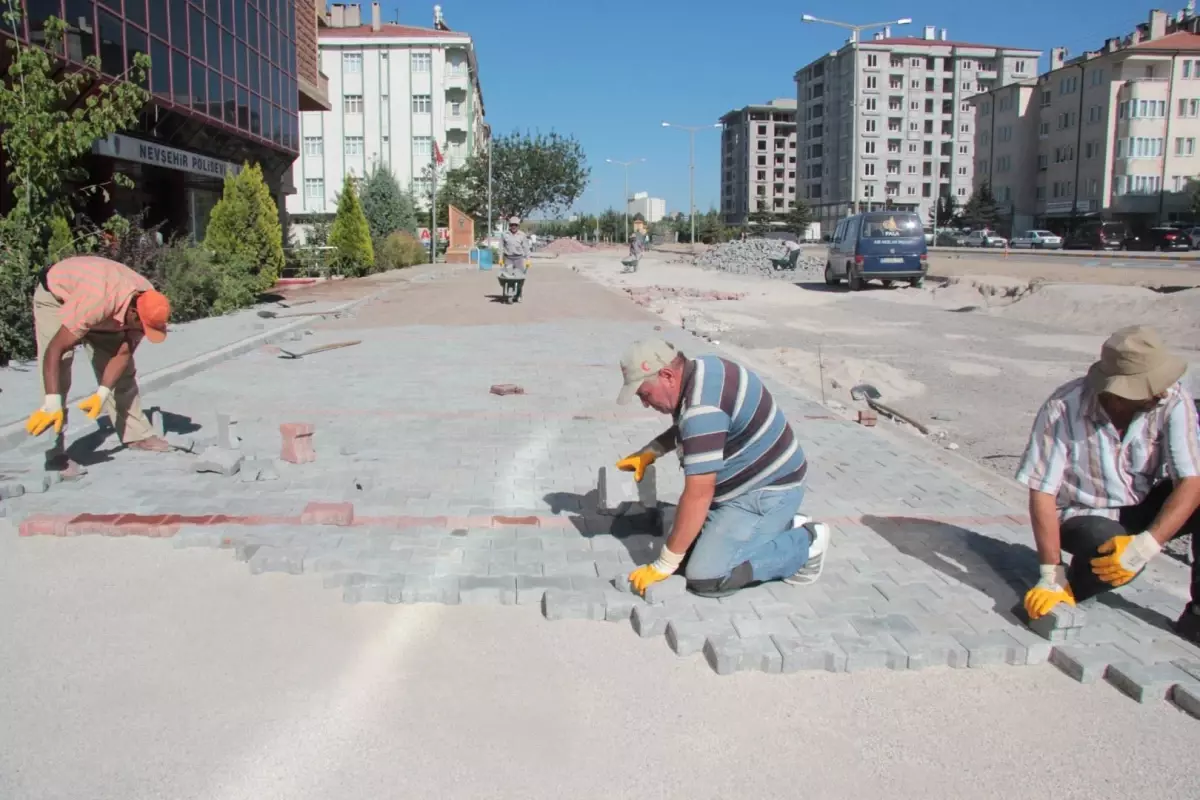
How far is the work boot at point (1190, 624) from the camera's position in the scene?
4020 millimetres

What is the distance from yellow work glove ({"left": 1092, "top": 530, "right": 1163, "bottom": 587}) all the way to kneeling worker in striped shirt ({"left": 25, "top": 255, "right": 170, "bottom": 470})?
17.7 feet

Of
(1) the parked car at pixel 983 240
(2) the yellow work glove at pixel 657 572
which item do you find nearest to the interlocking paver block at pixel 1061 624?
(2) the yellow work glove at pixel 657 572

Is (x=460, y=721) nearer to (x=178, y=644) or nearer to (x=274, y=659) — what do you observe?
(x=274, y=659)

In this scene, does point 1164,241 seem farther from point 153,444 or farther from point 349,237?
point 153,444

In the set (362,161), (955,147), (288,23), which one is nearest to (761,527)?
(288,23)

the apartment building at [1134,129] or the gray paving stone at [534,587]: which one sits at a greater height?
the apartment building at [1134,129]

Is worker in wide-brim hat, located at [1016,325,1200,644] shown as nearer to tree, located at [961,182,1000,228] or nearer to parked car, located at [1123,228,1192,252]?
parked car, located at [1123,228,1192,252]

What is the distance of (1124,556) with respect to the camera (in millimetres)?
3955

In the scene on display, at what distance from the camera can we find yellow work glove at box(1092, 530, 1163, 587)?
396cm

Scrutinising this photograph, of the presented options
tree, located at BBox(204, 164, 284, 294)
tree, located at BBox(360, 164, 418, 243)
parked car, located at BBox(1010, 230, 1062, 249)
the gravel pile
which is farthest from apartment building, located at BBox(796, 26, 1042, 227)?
tree, located at BBox(204, 164, 284, 294)

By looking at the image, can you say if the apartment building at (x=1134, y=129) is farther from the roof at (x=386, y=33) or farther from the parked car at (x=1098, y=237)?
the roof at (x=386, y=33)

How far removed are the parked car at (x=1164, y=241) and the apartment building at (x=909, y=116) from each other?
53.1 metres

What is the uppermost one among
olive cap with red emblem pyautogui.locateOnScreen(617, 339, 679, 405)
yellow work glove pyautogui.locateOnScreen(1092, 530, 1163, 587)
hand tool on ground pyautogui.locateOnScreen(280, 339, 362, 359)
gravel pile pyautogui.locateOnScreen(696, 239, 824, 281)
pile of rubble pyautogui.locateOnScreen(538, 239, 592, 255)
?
pile of rubble pyautogui.locateOnScreen(538, 239, 592, 255)

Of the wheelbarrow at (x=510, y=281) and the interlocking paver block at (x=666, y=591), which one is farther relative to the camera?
the wheelbarrow at (x=510, y=281)
